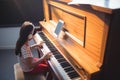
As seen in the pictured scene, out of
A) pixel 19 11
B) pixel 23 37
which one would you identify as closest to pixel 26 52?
pixel 23 37

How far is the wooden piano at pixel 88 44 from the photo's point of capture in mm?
996

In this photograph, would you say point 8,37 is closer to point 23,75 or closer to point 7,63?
point 7,63

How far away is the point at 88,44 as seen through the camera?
4.24 feet

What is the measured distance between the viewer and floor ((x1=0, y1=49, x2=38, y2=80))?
267 centimetres

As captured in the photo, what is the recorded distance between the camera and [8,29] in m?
3.61

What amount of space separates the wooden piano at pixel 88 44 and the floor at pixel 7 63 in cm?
135

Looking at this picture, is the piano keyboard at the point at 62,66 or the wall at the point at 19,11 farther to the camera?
the wall at the point at 19,11

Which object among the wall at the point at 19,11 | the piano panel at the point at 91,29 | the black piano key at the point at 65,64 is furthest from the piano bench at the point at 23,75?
the wall at the point at 19,11

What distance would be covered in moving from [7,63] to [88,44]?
2322mm

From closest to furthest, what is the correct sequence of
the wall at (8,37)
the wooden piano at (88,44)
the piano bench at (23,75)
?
the wooden piano at (88,44)
the piano bench at (23,75)
the wall at (8,37)

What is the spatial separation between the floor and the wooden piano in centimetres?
135

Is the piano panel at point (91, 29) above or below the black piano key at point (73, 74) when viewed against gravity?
above

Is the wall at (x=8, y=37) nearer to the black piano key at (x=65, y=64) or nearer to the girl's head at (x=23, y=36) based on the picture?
the girl's head at (x=23, y=36)

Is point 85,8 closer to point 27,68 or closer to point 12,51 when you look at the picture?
point 27,68
